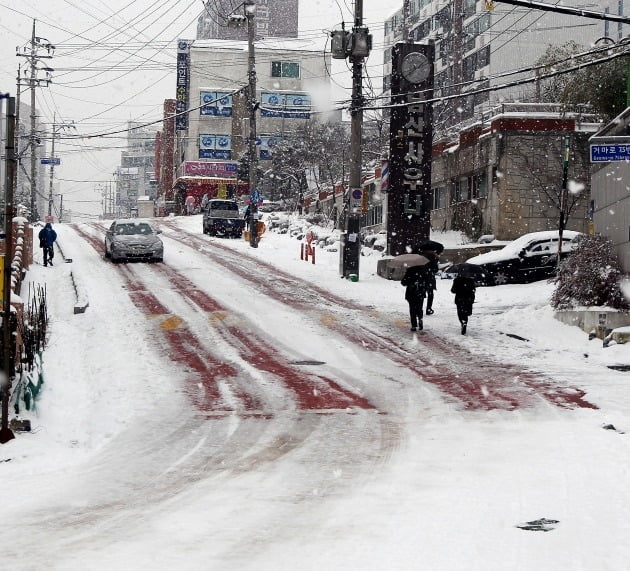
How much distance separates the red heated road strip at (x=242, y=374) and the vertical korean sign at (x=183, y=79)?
6029 centimetres

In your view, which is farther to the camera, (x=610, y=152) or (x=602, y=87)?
(x=602, y=87)

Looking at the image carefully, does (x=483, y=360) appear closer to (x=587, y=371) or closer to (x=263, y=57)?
(x=587, y=371)

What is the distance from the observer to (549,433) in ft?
34.2

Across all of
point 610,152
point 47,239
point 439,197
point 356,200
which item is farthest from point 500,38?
point 610,152

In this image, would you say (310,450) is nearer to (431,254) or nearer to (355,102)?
(431,254)

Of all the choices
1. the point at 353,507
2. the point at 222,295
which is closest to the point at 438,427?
the point at 353,507

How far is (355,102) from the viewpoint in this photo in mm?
29016

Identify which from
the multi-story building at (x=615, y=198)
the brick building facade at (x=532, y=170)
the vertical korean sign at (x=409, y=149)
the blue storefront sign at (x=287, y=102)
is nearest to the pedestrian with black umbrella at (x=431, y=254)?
the multi-story building at (x=615, y=198)

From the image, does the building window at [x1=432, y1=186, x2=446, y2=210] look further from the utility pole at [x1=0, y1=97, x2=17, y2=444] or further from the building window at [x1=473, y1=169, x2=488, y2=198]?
the utility pole at [x1=0, y1=97, x2=17, y2=444]

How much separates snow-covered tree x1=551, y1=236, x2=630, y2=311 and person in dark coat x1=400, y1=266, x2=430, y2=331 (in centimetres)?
318

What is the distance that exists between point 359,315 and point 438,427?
11.3 meters

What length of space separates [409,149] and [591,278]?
42.7ft

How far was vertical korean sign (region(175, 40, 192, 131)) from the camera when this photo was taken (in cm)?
8075

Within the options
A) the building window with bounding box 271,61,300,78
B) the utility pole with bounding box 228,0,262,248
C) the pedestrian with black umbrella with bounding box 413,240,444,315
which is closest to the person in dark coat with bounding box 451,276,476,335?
the pedestrian with black umbrella with bounding box 413,240,444,315
